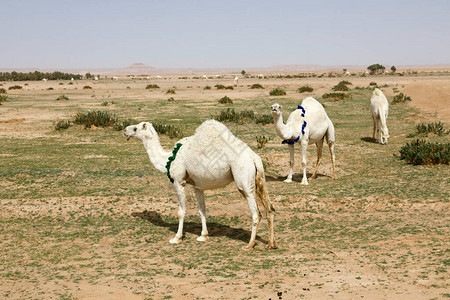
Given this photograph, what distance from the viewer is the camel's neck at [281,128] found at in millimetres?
12641

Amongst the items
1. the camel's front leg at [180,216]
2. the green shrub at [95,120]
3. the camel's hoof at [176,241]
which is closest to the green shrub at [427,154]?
the camel's front leg at [180,216]

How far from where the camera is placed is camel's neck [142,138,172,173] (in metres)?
8.97

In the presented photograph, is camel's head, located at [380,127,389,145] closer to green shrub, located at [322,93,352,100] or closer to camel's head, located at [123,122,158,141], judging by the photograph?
camel's head, located at [123,122,158,141]

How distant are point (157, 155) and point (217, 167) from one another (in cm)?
160

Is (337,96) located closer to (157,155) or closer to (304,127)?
(304,127)

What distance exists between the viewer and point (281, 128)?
41.7 feet

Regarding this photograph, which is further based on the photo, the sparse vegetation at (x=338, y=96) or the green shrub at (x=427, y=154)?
the sparse vegetation at (x=338, y=96)

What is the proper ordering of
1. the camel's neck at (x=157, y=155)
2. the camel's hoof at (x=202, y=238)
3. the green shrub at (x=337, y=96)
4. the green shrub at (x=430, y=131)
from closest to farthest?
the camel's hoof at (x=202, y=238), the camel's neck at (x=157, y=155), the green shrub at (x=430, y=131), the green shrub at (x=337, y=96)

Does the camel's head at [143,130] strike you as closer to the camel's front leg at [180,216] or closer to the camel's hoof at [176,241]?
the camel's front leg at [180,216]

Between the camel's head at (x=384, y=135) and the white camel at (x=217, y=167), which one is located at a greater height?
the white camel at (x=217, y=167)

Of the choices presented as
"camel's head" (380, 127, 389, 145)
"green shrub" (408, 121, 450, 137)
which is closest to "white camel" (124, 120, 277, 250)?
"camel's head" (380, 127, 389, 145)

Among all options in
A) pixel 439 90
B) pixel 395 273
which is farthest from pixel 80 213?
pixel 439 90

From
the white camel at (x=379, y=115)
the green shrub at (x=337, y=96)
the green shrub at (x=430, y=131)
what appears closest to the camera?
the white camel at (x=379, y=115)

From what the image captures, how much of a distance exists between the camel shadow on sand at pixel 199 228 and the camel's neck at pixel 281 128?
4.06 metres
